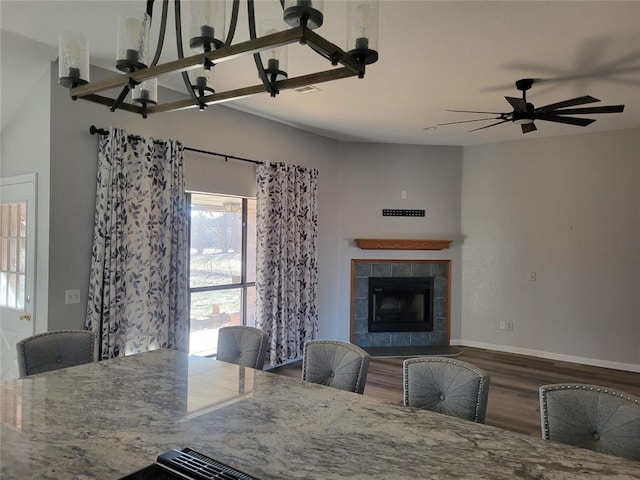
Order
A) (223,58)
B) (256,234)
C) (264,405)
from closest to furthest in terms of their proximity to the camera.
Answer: (223,58) < (264,405) < (256,234)

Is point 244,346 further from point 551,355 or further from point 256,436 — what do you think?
point 551,355

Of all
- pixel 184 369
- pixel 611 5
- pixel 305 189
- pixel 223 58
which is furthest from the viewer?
pixel 305 189

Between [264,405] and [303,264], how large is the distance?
3.49 meters

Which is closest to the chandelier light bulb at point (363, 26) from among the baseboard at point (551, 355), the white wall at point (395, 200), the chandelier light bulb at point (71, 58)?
the chandelier light bulb at point (71, 58)

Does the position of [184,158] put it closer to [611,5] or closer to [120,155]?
[120,155]

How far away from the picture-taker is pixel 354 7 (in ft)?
4.47

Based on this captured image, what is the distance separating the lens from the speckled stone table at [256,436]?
125cm

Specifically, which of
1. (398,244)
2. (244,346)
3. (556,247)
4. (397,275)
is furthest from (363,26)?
(556,247)

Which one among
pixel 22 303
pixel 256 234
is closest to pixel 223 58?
pixel 22 303

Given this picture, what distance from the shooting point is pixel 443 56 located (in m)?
3.12

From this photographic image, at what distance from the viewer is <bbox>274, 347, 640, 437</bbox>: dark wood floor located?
3771 mm

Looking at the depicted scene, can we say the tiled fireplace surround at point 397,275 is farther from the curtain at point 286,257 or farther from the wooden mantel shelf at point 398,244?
the curtain at point 286,257

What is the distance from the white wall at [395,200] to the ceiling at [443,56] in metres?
1.15

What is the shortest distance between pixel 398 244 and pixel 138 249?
3609 millimetres
